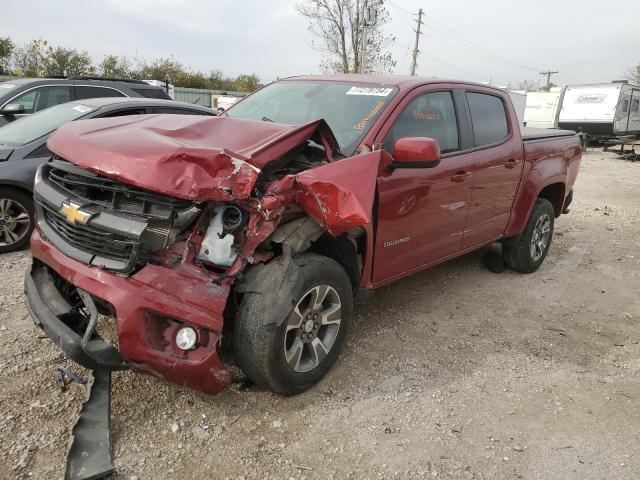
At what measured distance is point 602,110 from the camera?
69.5 ft

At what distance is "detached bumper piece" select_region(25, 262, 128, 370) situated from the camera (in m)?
2.49

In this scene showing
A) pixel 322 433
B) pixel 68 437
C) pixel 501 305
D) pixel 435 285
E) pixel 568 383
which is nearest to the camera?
pixel 68 437

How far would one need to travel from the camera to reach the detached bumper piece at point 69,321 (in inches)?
98.0

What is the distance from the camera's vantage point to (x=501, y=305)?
4.79 m

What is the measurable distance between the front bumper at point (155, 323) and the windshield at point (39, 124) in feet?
11.7

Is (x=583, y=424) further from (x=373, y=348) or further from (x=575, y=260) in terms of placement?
(x=575, y=260)

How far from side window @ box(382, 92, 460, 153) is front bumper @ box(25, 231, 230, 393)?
1632 mm

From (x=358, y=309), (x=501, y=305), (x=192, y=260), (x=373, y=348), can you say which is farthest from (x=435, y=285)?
(x=192, y=260)

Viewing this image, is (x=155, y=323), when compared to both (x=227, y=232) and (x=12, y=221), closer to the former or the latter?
(x=227, y=232)

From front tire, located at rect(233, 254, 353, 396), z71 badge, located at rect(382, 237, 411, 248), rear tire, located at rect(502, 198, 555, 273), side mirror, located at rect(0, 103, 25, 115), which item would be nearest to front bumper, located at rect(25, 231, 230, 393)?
front tire, located at rect(233, 254, 353, 396)

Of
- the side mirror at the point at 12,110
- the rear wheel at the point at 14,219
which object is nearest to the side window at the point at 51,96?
the side mirror at the point at 12,110

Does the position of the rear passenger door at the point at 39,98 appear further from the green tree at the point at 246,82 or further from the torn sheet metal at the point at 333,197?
the green tree at the point at 246,82

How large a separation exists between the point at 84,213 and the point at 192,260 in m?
0.60

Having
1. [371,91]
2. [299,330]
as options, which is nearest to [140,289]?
[299,330]
